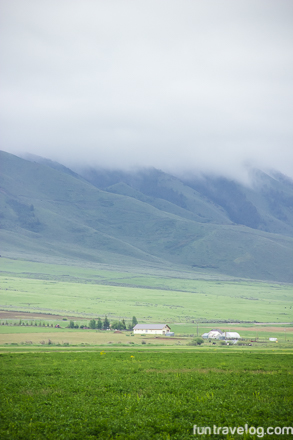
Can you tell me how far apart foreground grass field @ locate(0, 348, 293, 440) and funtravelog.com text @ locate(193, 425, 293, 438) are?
10.1 inches

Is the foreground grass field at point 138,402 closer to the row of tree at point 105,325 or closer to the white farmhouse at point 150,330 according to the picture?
the white farmhouse at point 150,330

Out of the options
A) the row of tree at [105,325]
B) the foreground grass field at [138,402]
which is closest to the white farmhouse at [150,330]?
the row of tree at [105,325]

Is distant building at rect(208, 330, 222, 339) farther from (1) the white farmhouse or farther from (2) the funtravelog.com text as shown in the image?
(2) the funtravelog.com text

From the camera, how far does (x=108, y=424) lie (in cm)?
1709

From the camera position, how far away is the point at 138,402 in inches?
799

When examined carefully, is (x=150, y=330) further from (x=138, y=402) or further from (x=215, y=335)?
(x=138, y=402)

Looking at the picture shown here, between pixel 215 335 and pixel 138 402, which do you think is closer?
pixel 138 402

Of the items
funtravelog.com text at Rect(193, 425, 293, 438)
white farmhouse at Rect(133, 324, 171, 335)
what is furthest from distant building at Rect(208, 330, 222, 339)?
funtravelog.com text at Rect(193, 425, 293, 438)

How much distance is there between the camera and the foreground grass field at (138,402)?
16.8 meters

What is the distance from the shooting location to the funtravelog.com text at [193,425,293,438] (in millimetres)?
16141

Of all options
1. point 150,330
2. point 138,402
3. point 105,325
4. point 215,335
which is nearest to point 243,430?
point 138,402

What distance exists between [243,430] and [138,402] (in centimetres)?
559

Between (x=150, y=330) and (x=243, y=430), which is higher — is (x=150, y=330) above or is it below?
below

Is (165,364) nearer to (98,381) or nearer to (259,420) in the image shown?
(98,381)
